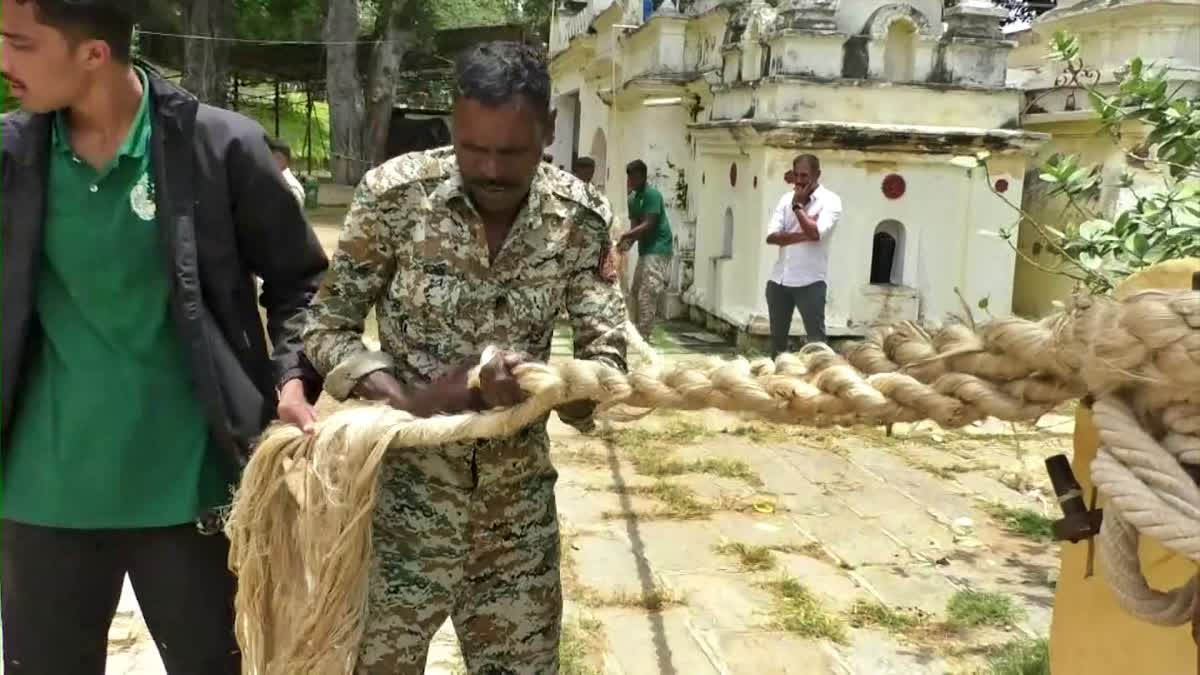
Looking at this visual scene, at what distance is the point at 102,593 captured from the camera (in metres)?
2.19

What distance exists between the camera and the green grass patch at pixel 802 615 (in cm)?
386

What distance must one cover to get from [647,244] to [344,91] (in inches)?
690

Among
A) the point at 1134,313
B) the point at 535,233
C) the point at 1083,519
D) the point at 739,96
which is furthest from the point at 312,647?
the point at 739,96

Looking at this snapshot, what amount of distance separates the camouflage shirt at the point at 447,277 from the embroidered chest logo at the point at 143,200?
13.3 inches

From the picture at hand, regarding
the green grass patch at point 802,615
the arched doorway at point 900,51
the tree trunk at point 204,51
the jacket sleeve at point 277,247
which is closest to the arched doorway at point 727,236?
the arched doorway at point 900,51

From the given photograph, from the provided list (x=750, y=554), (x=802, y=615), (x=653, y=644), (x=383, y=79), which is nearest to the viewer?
(x=653, y=644)

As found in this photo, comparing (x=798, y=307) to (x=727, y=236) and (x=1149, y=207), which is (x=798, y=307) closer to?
(x=727, y=236)

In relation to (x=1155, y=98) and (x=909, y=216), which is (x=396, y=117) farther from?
(x=1155, y=98)

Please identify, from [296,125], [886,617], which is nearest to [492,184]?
[886,617]

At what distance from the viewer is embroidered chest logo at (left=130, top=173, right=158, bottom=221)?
6.72 feet

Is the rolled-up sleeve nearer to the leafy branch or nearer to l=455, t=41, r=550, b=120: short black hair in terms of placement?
the leafy branch

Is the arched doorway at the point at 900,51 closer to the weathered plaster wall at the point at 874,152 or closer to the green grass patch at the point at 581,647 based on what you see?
the weathered plaster wall at the point at 874,152

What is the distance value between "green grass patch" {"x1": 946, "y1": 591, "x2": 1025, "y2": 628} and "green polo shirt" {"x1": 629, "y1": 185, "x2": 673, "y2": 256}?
533cm

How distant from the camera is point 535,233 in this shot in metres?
2.08
